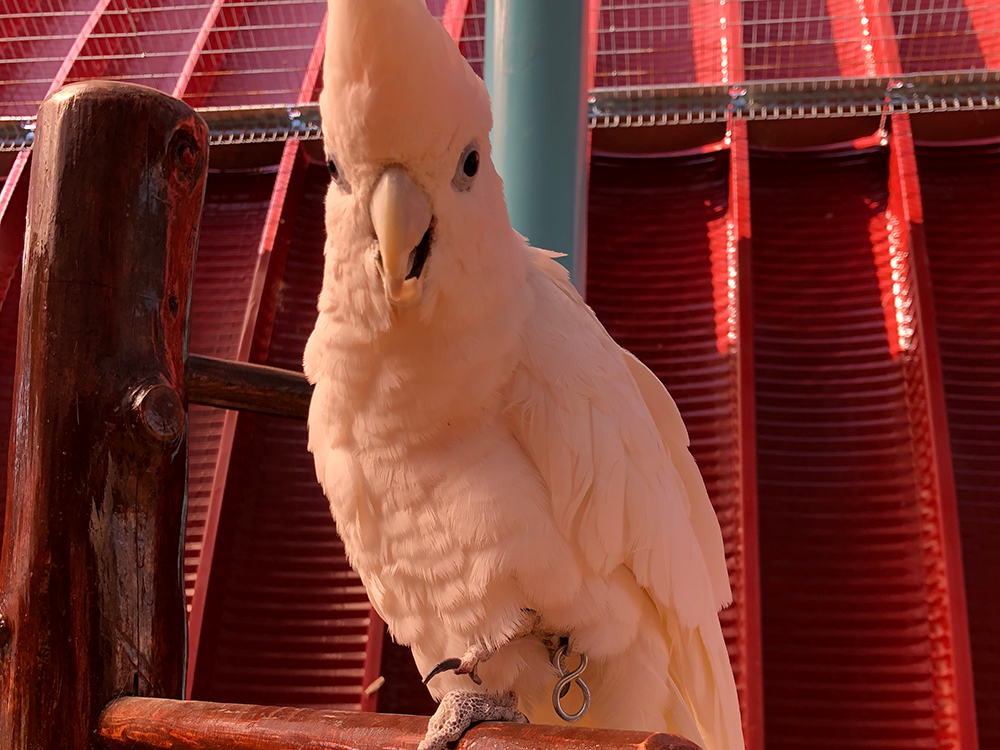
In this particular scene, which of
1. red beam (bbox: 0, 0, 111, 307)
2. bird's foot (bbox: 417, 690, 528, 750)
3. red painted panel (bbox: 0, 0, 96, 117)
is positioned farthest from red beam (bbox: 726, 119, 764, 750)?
red painted panel (bbox: 0, 0, 96, 117)

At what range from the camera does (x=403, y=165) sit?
2.80 ft

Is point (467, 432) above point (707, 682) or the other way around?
above

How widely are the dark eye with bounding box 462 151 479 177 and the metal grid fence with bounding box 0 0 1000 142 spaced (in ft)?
5.82

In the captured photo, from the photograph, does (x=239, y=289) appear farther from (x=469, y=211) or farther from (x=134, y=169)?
(x=469, y=211)

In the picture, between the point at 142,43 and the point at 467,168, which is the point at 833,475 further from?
the point at 142,43

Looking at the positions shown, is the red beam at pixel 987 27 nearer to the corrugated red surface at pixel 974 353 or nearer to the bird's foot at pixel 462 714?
the corrugated red surface at pixel 974 353

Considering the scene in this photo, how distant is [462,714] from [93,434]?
62cm

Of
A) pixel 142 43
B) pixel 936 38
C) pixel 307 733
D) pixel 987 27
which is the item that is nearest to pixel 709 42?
pixel 936 38

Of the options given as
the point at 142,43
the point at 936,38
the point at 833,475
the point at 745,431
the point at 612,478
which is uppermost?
the point at 142,43

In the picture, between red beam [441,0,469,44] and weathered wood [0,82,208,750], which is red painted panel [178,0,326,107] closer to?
red beam [441,0,469,44]

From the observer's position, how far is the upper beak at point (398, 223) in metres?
0.83

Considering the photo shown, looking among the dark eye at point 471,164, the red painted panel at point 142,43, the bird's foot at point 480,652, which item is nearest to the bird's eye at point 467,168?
the dark eye at point 471,164

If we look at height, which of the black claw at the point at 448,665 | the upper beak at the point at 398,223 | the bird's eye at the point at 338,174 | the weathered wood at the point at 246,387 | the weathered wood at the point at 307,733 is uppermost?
the bird's eye at the point at 338,174

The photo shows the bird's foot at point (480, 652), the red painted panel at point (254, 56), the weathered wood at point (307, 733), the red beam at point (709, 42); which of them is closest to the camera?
the weathered wood at point (307, 733)
